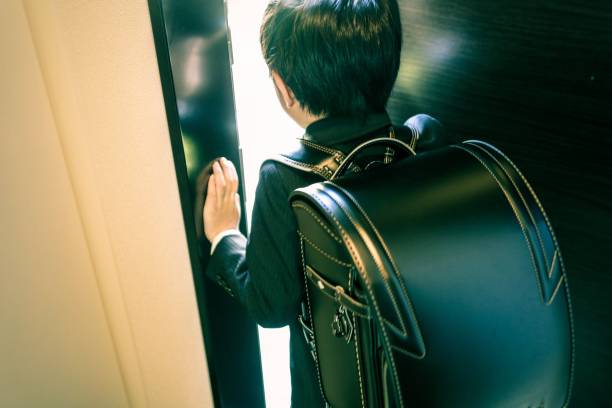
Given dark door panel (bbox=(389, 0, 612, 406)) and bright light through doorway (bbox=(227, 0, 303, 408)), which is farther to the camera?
bright light through doorway (bbox=(227, 0, 303, 408))

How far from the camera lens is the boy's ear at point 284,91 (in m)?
0.71

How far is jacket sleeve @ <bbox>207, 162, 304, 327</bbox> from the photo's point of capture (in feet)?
2.25

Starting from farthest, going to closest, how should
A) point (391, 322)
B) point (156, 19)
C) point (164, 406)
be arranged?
point (164, 406) → point (156, 19) → point (391, 322)

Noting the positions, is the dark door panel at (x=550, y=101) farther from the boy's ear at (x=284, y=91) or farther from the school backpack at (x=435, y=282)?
the boy's ear at (x=284, y=91)

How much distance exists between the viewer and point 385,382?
1.92 ft

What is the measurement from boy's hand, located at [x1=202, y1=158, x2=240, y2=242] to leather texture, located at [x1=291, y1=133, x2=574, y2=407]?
0.27 m

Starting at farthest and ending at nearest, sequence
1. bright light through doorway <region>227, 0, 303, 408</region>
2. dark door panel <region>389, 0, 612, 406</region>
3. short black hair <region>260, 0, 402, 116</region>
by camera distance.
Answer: bright light through doorway <region>227, 0, 303, 408</region> → dark door panel <region>389, 0, 612, 406</region> → short black hair <region>260, 0, 402, 116</region>

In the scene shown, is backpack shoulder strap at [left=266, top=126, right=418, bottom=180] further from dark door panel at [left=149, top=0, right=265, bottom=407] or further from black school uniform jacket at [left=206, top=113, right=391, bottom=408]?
dark door panel at [left=149, top=0, right=265, bottom=407]

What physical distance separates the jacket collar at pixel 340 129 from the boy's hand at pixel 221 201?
0.24 meters

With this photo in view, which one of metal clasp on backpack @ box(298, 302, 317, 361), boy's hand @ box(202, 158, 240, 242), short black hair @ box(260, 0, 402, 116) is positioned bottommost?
metal clasp on backpack @ box(298, 302, 317, 361)

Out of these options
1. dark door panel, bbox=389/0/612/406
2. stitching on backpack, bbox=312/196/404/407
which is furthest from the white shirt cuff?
dark door panel, bbox=389/0/612/406

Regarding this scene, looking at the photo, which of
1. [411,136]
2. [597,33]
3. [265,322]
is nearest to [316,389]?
[265,322]

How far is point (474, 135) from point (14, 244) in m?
0.89

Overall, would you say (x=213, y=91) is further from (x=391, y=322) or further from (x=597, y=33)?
(x=597, y=33)
